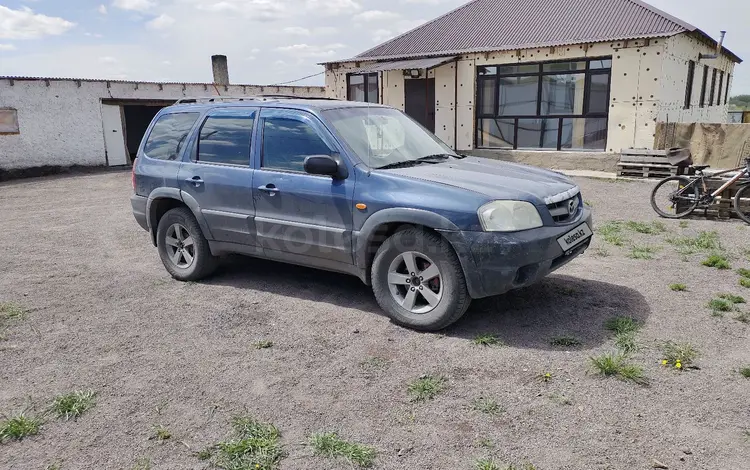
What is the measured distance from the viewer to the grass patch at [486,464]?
2.72m

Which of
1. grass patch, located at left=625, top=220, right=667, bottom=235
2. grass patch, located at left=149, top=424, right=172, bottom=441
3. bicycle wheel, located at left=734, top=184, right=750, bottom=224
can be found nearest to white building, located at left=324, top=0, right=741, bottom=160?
bicycle wheel, located at left=734, top=184, right=750, bottom=224

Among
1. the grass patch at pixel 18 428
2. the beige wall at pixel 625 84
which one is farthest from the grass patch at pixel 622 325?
the beige wall at pixel 625 84

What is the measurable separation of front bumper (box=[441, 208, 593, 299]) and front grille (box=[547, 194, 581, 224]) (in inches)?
7.2

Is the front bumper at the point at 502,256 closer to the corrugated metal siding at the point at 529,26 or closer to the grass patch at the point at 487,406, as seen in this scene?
the grass patch at the point at 487,406

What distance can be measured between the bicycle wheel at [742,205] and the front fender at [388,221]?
6.16 m

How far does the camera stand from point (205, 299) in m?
5.34

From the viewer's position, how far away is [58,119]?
18906mm

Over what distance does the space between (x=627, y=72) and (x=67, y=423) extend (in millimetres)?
14504

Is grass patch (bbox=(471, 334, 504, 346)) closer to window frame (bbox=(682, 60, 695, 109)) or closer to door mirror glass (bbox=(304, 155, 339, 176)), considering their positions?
door mirror glass (bbox=(304, 155, 339, 176))

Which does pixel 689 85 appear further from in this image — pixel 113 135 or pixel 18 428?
pixel 113 135

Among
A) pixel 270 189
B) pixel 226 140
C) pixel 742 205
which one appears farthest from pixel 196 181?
pixel 742 205

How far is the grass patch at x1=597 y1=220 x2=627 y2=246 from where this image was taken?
7.21 metres

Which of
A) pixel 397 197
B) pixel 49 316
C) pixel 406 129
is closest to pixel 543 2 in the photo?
pixel 406 129

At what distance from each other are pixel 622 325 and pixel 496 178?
153 centimetres
